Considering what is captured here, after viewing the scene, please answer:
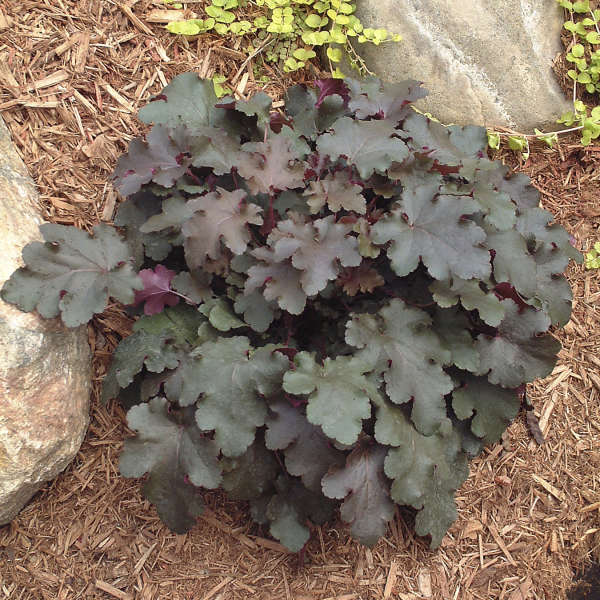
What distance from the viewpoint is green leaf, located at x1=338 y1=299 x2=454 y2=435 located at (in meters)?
2.20

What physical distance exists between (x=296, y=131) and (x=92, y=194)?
2.99 feet

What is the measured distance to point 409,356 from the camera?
7.36 ft

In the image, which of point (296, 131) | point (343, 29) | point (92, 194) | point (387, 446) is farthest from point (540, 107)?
point (92, 194)

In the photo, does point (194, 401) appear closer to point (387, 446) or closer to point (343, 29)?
point (387, 446)

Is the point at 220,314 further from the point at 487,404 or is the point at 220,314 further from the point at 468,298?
the point at 487,404

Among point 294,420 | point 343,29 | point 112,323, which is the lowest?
point 112,323

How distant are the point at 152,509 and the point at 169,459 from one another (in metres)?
0.50

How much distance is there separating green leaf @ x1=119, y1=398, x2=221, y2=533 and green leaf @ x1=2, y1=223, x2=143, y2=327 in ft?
1.32

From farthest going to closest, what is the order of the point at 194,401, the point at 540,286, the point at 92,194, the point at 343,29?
1. the point at 343,29
2. the point at 92,194
3. the point at 540,286
4. the point at 194,401

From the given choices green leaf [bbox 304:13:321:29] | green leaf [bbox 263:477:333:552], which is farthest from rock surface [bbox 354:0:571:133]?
green leaf [bbox 263:477:333:552]

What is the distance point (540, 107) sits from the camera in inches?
127

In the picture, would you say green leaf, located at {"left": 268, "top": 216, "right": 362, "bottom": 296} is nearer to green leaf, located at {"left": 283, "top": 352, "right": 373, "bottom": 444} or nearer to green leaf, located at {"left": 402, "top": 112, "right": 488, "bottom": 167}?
green leaf, located at {"left": 283, "top": 352, "right": 373, "bottom": 444}

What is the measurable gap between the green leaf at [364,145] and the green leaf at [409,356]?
1.70ft

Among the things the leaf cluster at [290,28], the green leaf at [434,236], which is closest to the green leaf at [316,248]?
the green leaf at [434,236]
